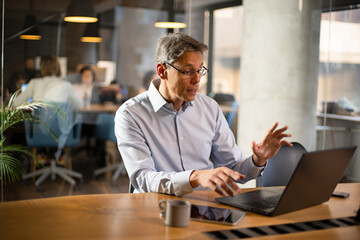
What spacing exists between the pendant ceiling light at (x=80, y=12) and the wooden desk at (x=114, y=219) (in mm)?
3035

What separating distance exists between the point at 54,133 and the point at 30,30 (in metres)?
1.03

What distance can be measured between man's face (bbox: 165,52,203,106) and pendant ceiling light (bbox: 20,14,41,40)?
244 centimetres

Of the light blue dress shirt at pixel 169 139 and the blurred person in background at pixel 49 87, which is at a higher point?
the blurred person in background at pixel 49 87

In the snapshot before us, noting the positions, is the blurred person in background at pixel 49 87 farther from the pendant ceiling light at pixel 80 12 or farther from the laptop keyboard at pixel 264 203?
the laptop keyboard at pixel 264 203

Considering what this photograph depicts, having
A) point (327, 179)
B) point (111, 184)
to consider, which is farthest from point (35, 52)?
point (327, 179)

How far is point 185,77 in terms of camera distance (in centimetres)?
242

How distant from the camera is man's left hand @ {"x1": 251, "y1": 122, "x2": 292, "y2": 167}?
82.6 inches

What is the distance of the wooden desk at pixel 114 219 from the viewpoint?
1.50 m

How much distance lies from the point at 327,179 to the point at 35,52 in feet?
11.1

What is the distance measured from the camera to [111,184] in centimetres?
507

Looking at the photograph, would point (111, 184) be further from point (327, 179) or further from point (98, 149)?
point (327, 179)

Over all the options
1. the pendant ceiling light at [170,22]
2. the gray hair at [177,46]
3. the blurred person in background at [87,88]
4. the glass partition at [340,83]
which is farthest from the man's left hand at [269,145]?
the pendant ceiling light at [170,22]

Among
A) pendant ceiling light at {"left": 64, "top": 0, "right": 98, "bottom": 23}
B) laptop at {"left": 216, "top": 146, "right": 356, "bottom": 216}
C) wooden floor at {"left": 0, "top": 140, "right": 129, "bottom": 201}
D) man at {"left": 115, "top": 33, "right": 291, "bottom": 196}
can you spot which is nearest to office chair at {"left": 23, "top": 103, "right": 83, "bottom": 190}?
wooden floor at {"left": 0, "top": 140, "right": 129, "bottom": 201}

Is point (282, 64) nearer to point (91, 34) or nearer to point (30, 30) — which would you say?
point (91, 34)
